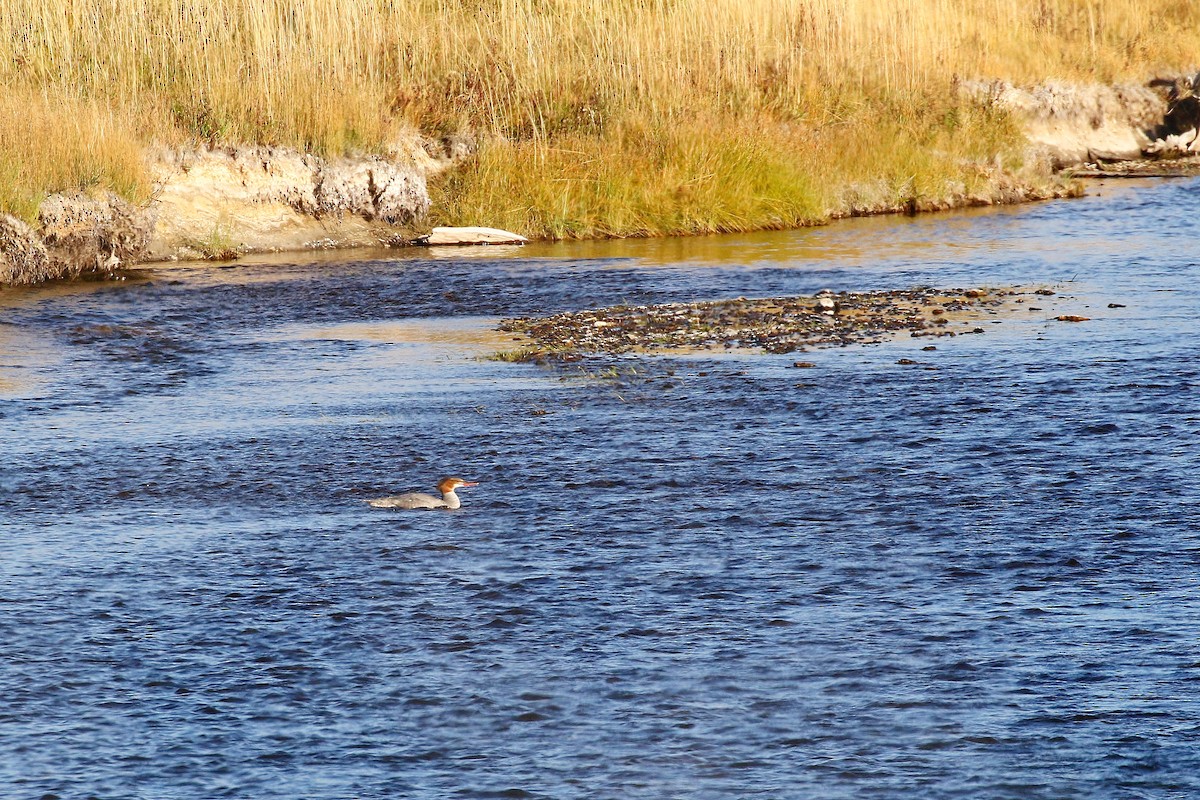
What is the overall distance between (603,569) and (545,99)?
49.3ft

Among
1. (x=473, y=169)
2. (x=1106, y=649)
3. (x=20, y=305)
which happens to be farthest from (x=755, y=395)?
(x=473, y=169)

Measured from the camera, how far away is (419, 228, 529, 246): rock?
19.5 m

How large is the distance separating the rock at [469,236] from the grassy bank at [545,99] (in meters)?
0.52

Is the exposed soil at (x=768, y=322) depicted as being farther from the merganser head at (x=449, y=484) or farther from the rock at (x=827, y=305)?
the merganser head at (x=449, y=484)

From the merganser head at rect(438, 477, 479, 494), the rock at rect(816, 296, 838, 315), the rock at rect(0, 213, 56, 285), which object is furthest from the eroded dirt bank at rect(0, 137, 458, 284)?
the merganser head at rect(438, 477, 479, 494)

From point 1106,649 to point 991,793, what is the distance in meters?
1.30

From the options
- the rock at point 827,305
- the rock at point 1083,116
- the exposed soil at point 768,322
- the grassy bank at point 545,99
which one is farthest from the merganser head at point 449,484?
the rock at point 1083,116

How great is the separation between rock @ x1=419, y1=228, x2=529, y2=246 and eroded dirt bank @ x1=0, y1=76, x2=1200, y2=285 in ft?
1.07

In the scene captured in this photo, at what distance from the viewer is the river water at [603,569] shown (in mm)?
5398

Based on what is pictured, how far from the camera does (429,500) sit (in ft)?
27.0

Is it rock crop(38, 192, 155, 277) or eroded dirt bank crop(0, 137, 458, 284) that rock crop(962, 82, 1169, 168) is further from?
rock crop(38, 192, 155, 277)

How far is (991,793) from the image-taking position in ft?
16.6

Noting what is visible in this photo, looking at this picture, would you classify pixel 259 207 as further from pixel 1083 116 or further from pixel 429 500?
pixel 1083 116

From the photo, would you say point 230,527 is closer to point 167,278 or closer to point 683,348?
point 683,348
